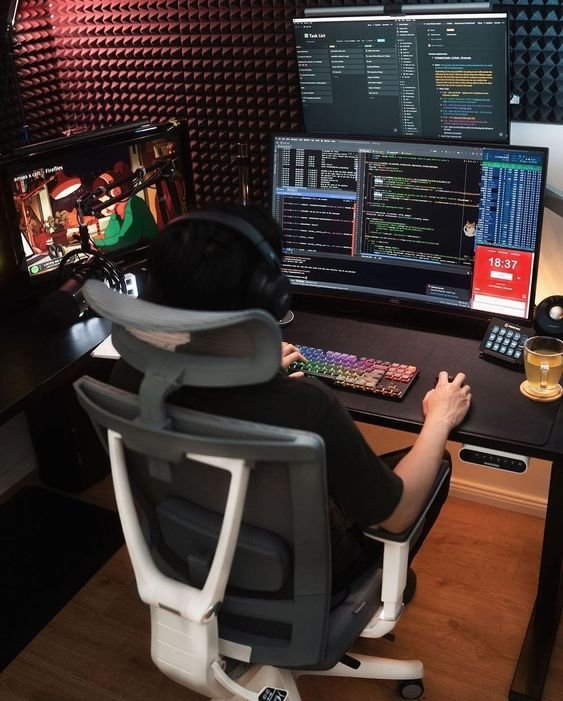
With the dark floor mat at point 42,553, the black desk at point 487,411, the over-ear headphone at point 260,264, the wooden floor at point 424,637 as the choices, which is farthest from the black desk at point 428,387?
the dark floor mat at point 42,553

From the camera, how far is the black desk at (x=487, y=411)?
179 cm

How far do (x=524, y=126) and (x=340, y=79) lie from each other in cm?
54

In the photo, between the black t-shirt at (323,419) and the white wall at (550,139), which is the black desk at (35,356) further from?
the white wall at (550,139)

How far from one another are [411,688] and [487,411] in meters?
0.77

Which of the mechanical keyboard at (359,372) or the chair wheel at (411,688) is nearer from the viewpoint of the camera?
the mechanical keyboard at (359,372)

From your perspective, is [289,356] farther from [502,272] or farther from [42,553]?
[42,553]

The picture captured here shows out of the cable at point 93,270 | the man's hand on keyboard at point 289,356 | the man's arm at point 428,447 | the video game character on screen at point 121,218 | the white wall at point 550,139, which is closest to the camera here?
the man's arm at point 428,447

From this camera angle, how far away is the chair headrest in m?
1.20

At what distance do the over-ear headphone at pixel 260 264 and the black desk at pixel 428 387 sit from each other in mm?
638

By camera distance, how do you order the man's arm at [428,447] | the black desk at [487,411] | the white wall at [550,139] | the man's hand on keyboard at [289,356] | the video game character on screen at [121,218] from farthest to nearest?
the video game character on screen at [121,218] < the white wall at [550,139] < the man's hand on keyboard at [289,356] < the black desk at [487,411] < the man's arm at [428,447]

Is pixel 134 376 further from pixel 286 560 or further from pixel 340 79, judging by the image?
pixel 340 79

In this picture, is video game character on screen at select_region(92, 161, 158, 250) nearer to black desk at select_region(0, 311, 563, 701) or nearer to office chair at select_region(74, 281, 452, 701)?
black desk at select_region(0, 311, 563, 701)

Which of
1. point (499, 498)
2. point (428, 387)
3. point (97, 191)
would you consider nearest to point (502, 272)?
point (428, 387)

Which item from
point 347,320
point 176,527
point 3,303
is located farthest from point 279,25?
point 176,527
